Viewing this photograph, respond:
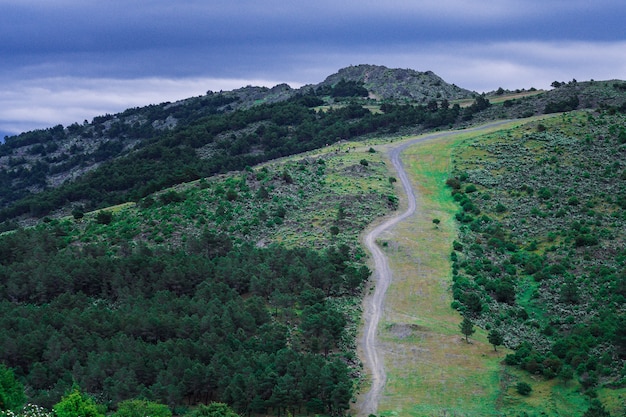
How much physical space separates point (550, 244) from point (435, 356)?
25910mm

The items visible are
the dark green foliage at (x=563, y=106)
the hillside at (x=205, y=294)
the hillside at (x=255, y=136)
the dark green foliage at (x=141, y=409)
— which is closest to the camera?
the dark green foliage at (x=141, y=409)

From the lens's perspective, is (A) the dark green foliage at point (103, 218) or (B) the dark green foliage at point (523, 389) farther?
(A) the dark green foliage at point (103, 218)

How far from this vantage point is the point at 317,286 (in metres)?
63.1

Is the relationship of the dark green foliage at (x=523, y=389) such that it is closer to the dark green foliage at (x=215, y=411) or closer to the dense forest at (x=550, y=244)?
the dense forest at (x=550, y=244)

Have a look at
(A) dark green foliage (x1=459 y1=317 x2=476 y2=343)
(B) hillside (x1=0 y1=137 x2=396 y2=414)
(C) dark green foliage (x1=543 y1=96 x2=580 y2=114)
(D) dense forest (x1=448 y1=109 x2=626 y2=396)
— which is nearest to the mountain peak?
(C) dark green foliage (x1=543 y1=96 x2=580 y2=114)

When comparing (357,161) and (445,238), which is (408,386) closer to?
(445,238)

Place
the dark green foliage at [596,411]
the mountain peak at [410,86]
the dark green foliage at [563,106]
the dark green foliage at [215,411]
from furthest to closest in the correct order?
the mountain peak at [410,86]
the dark green foliage at [563,106]
the dark green foliage at [596,411]
the dark green foliage at [215,411]

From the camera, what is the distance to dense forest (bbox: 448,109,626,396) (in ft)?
182

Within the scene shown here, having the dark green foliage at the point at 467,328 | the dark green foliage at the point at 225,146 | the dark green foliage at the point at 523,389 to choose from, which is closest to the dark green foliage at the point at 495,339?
the dark green foliage at the point at 467,328

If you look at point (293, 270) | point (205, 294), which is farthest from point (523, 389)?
point (205, 294)

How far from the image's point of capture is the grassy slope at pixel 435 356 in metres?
48.6

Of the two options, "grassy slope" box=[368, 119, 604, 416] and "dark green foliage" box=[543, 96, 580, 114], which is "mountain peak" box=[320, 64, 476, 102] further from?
"grassy slope" box=[368, 119, 604, 416]

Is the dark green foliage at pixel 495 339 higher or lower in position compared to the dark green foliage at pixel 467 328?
lower

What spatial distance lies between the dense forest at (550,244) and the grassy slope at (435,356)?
149 cm
